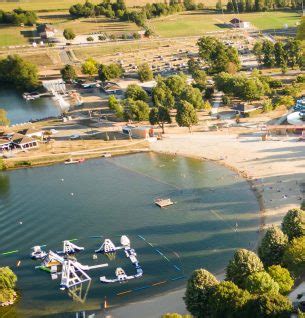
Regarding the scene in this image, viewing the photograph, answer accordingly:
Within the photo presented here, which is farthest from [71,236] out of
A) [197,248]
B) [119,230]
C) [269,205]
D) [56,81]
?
[56,81]

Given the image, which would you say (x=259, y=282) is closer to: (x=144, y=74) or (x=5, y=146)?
(x=5, y=146)

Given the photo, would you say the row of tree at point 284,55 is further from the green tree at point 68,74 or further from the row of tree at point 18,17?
the row of tree at point 18,17

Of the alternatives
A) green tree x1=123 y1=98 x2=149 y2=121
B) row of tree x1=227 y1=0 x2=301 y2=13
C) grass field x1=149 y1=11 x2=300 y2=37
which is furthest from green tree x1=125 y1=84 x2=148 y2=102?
row of tree x1=227 y1=0 x2=301 y2=13

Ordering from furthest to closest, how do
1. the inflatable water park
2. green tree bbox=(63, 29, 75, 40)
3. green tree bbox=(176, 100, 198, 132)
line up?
green tree bbox=(63, 29, 75, 40) < green tree bbox=(176, 100, 198, 132) < the inflatable water park

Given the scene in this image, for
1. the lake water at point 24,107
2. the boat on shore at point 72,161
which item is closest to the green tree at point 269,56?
the lake water at point 24,107

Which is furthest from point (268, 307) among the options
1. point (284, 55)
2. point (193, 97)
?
point (284, 55)

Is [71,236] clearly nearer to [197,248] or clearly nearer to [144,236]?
[144,236]

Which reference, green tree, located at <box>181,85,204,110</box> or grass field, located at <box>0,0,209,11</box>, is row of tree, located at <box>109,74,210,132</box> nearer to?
green tree, located at <box>181,85,204,110</box>
